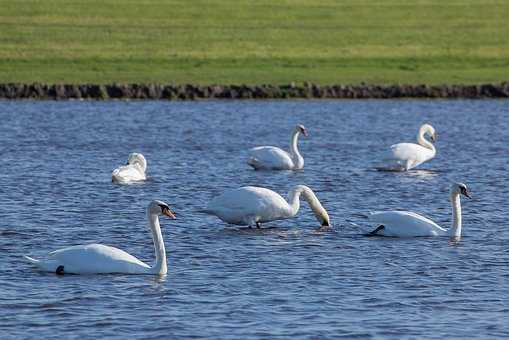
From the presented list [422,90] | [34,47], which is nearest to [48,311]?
[422,90]

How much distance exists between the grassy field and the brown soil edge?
245 centimetres

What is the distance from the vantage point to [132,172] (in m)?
23.8

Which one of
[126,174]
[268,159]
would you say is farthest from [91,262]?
[268,159]

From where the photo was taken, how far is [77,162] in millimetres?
27578

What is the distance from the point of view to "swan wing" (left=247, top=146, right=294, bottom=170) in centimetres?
2625

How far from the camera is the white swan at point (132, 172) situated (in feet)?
77.4

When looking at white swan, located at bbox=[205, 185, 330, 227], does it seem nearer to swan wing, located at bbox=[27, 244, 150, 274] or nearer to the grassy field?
swan wing, located at bbox=[27, 244, 150, 274]

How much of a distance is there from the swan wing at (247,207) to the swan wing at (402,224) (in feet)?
3.90

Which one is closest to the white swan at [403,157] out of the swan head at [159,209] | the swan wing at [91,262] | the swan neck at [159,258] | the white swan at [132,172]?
the white swan at [132,172]

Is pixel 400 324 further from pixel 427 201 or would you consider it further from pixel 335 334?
pixel 427 201

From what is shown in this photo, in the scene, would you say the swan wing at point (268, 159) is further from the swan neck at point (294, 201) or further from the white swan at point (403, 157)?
the swan neck at point (294, 201)

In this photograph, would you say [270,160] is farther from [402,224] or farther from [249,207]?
[402,224]

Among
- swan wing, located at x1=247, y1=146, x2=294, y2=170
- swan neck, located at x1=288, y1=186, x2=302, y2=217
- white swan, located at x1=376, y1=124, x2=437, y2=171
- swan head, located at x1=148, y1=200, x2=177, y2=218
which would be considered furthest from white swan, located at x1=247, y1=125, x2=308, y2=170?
swan head, located at x1=148, y1=200, x2=177, y2=218

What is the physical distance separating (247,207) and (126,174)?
20.0 feet
